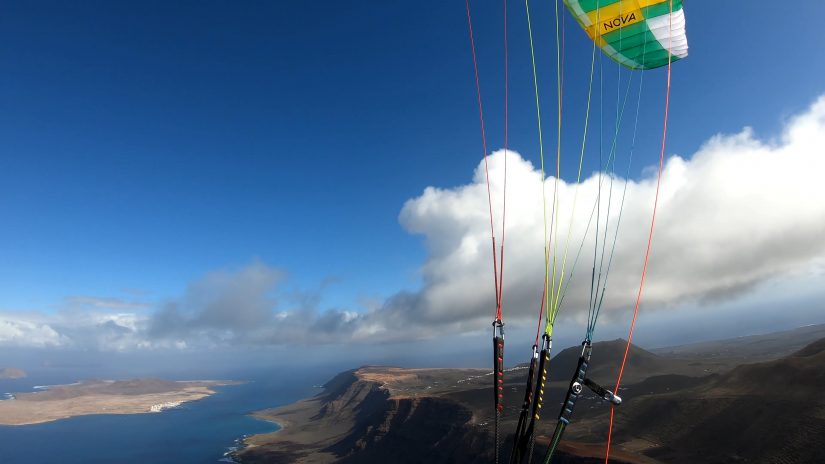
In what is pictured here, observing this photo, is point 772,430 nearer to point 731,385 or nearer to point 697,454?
point 697,454

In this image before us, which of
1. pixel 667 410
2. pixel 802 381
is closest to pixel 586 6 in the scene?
pixel 802 381

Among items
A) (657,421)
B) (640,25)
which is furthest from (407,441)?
(640,25)

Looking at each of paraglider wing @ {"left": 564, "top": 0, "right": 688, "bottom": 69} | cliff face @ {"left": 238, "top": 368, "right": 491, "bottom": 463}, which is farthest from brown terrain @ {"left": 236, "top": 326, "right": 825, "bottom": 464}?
paraglider wing @ {"left": 564, "top": 0, "right": 688, "bottom": 69}

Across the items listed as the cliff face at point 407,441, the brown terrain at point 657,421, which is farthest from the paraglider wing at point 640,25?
the cliff face at point 407,441

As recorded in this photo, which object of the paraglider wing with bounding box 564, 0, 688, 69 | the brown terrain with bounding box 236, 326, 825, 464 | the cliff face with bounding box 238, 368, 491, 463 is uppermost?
the paraglider wing with bounding box 564, 0, 688, 69

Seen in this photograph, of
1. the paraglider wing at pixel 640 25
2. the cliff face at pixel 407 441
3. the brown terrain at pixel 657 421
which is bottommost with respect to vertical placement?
the cliff face at pixel 407 441

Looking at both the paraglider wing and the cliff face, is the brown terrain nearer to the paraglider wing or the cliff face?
the cliff face

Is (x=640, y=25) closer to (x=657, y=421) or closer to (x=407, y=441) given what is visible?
(x=657, y=421)

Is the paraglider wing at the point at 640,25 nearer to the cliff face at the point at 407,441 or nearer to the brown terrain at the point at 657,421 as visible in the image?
the brown terrain at the point at 657,421
